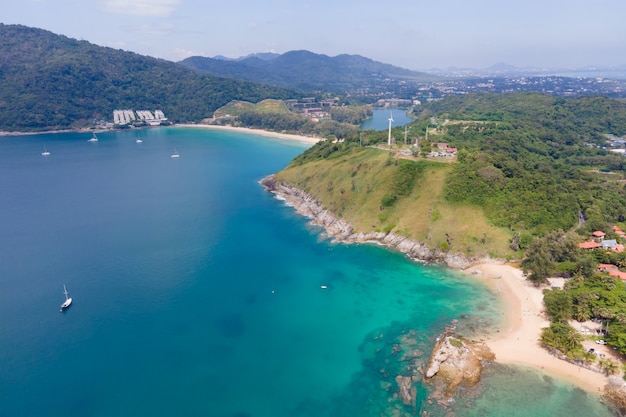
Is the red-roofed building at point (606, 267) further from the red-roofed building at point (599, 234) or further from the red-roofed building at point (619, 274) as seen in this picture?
the red-roofed building at point (599, 234)

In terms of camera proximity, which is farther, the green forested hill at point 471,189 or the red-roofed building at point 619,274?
the green forested hill at point 471,189

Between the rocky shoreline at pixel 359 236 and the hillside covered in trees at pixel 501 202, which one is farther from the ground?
the hillside covered in trees at pixel 501 202

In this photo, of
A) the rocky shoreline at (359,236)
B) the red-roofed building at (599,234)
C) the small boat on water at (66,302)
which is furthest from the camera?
the red-roofed building at (599,234)

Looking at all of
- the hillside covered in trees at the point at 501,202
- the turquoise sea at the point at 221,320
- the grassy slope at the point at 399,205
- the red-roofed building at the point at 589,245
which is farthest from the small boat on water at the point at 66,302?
the red-roofed building at the point at 589,245

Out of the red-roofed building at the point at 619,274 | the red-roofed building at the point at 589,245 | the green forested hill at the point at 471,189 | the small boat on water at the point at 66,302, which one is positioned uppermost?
the green forested hill at the point at 471,189

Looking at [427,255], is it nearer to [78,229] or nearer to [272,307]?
[272,307]

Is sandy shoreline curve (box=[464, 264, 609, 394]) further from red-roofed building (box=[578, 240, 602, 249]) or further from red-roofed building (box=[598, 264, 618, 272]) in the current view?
red-roofed building (box=[578, 240, 602, 249])

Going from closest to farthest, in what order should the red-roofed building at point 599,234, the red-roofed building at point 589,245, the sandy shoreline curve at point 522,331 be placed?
the sandy shoreline curve at point 522,331, the red-roofed building at point 589,245, the red-roofed building at point 599,234
